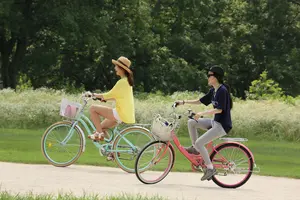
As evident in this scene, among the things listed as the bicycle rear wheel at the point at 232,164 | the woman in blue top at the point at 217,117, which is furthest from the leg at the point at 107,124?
the bicycle rear wheel at the point at 232,164

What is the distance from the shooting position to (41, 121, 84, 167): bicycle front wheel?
12.5 metres

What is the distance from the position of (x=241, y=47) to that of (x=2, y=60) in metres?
17.2

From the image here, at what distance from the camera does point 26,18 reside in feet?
128

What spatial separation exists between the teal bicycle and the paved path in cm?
20

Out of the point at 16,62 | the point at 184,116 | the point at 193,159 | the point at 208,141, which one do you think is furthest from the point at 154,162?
the point at 16,62

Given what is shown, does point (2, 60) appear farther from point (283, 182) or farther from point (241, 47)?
point (283, 182)

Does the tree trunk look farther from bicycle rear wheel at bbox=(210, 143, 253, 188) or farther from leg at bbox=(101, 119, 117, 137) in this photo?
bicycle rear wheel at bbox=(210, 143, 253, 188)

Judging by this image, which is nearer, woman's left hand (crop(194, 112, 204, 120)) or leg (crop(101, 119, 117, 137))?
woman's left hand (crop(194, 112, 204, 120))

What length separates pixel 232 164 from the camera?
1088 centimetres

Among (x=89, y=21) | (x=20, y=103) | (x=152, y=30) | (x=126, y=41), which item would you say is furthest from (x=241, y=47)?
(x=20, y=103)

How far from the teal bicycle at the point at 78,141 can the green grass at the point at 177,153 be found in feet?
2.14

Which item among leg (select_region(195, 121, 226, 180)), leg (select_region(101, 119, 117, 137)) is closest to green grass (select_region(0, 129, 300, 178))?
leg (select_region(101, 119, 117, 137))

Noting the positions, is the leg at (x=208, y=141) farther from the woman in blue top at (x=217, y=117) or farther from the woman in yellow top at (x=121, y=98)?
the woman in yellow top at (x=121, y=98)

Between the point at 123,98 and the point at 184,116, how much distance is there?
1023 centimetres
